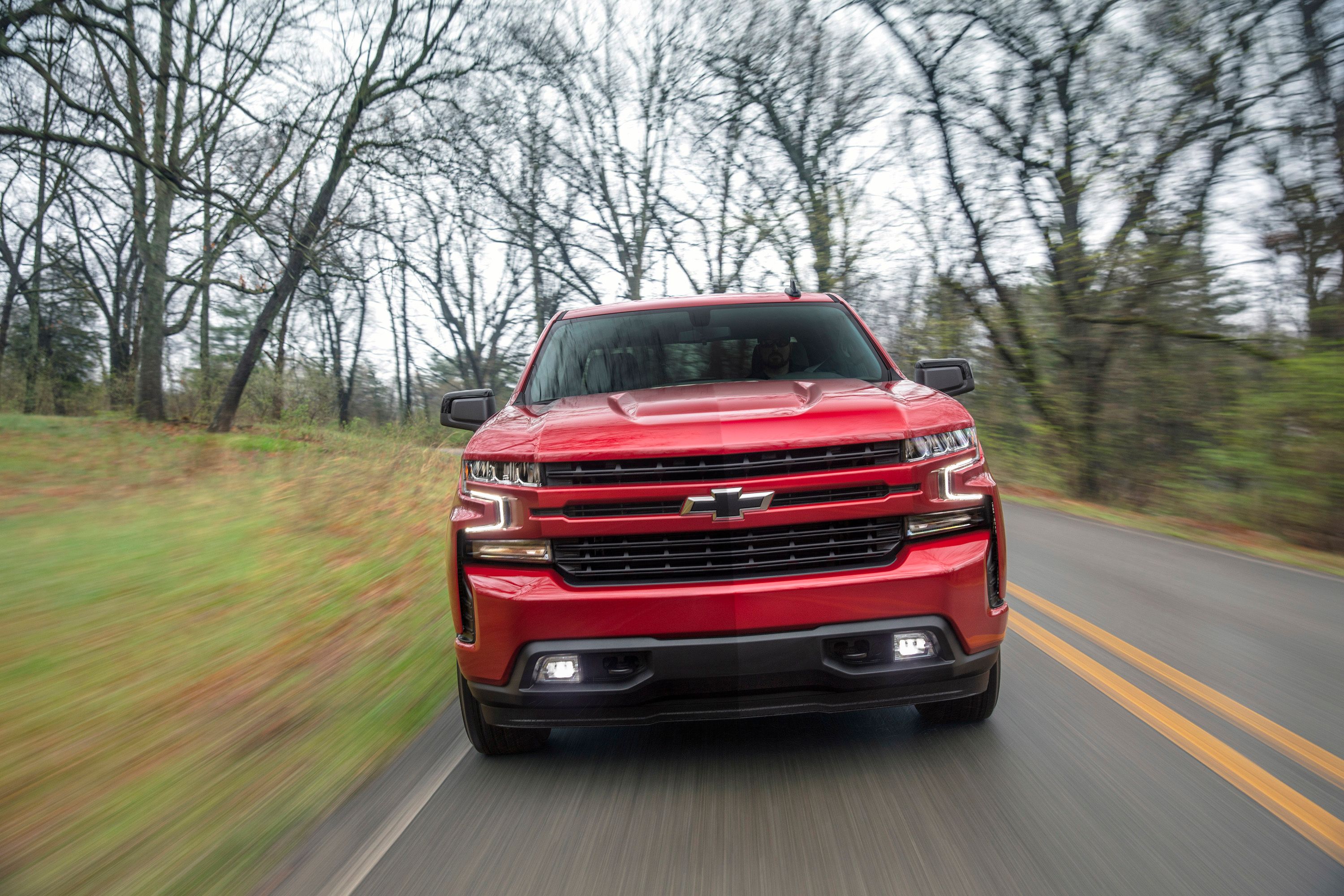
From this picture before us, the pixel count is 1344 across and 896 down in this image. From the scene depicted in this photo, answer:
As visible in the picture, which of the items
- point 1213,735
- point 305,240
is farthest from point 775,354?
point 305,240

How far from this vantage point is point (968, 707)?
3.43m

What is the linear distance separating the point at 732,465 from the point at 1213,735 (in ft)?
6.93

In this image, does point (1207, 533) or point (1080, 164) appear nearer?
point (1207, 533)

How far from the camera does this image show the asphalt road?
7.94 ft

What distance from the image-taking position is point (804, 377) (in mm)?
4180

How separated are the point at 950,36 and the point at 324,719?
15.4m

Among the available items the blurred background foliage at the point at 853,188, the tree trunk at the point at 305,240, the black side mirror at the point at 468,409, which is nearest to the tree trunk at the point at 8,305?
the blurred background foliage at the point at 853,188

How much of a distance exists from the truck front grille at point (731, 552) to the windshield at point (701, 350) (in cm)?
129

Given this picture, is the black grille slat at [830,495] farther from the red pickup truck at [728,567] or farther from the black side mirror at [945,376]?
the black side mirror at [945,376]

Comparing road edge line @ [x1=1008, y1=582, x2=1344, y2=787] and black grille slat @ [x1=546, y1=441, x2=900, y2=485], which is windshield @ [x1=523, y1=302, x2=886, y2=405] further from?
road edge line @ [x1=1008, y1=582, x2=1344, y2=787]

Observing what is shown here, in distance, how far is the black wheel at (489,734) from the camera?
132 inches

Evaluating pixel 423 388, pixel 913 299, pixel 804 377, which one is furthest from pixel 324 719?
pixel 423 388

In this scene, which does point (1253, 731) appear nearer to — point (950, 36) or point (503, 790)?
point (503, 790)

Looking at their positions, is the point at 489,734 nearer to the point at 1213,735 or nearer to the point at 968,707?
the point at 968,707
